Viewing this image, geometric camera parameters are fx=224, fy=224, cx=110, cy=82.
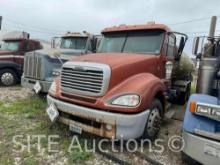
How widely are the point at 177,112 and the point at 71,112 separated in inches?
156

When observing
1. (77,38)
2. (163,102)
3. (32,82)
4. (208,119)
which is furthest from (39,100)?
(208,119)

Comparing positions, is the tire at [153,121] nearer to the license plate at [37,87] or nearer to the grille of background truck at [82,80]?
the grille of background truck at [82,80]

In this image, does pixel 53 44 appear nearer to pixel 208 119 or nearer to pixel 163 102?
pixel 163 102

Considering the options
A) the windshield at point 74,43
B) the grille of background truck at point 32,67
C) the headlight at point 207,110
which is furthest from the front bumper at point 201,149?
the windshield at point 74,43

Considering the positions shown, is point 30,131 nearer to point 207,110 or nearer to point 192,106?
point 192,106

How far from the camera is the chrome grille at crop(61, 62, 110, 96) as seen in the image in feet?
12.1

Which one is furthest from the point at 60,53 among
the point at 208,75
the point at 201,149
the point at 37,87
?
the point at 201,149

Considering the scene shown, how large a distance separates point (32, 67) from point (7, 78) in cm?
281

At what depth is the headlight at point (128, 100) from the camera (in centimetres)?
348

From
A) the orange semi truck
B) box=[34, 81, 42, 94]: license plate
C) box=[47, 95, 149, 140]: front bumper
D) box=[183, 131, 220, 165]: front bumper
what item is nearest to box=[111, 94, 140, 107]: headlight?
the orange semi truck

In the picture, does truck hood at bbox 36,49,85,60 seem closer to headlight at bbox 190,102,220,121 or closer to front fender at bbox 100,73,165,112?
front fender at bbox 100,73,165,112

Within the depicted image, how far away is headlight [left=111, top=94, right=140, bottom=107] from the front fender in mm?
65

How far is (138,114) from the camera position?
352cm

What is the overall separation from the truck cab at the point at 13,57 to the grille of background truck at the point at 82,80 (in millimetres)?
5633
